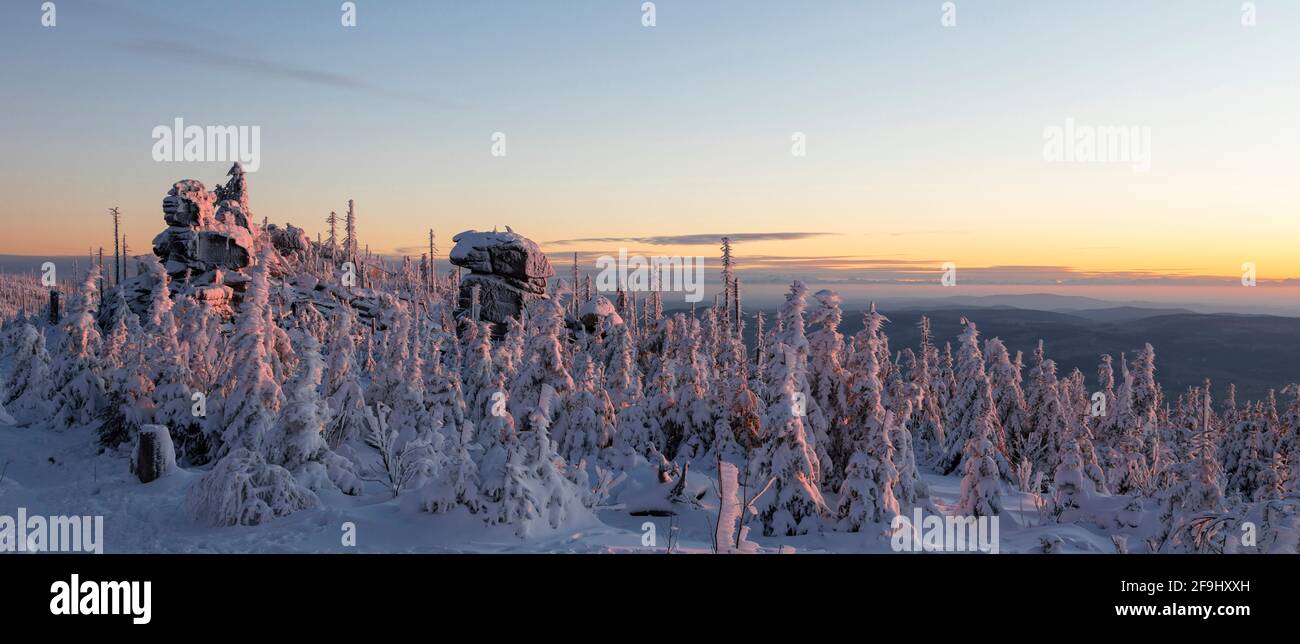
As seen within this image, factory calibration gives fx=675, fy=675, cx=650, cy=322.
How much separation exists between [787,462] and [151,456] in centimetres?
1647

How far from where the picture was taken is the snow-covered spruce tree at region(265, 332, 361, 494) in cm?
1692

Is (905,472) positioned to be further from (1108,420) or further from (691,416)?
(1108,420)

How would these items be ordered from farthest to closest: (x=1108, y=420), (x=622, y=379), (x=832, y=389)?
1. (x=1108, y=420)
2. (x=622, y=379)
3. (x=832, y=389)

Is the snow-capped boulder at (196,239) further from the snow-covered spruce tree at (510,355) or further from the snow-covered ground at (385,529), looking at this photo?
the snow-covered ground at (385,529)

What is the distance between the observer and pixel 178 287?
48844mm

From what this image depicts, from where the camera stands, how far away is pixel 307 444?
17344 mm

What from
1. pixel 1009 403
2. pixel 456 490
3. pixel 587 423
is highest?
pixel 456 490

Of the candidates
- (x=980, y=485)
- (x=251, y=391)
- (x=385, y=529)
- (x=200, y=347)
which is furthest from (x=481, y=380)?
(x=980, y=485)

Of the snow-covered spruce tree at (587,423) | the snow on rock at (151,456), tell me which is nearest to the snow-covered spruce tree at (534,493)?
the snow on rock at (151,456)
